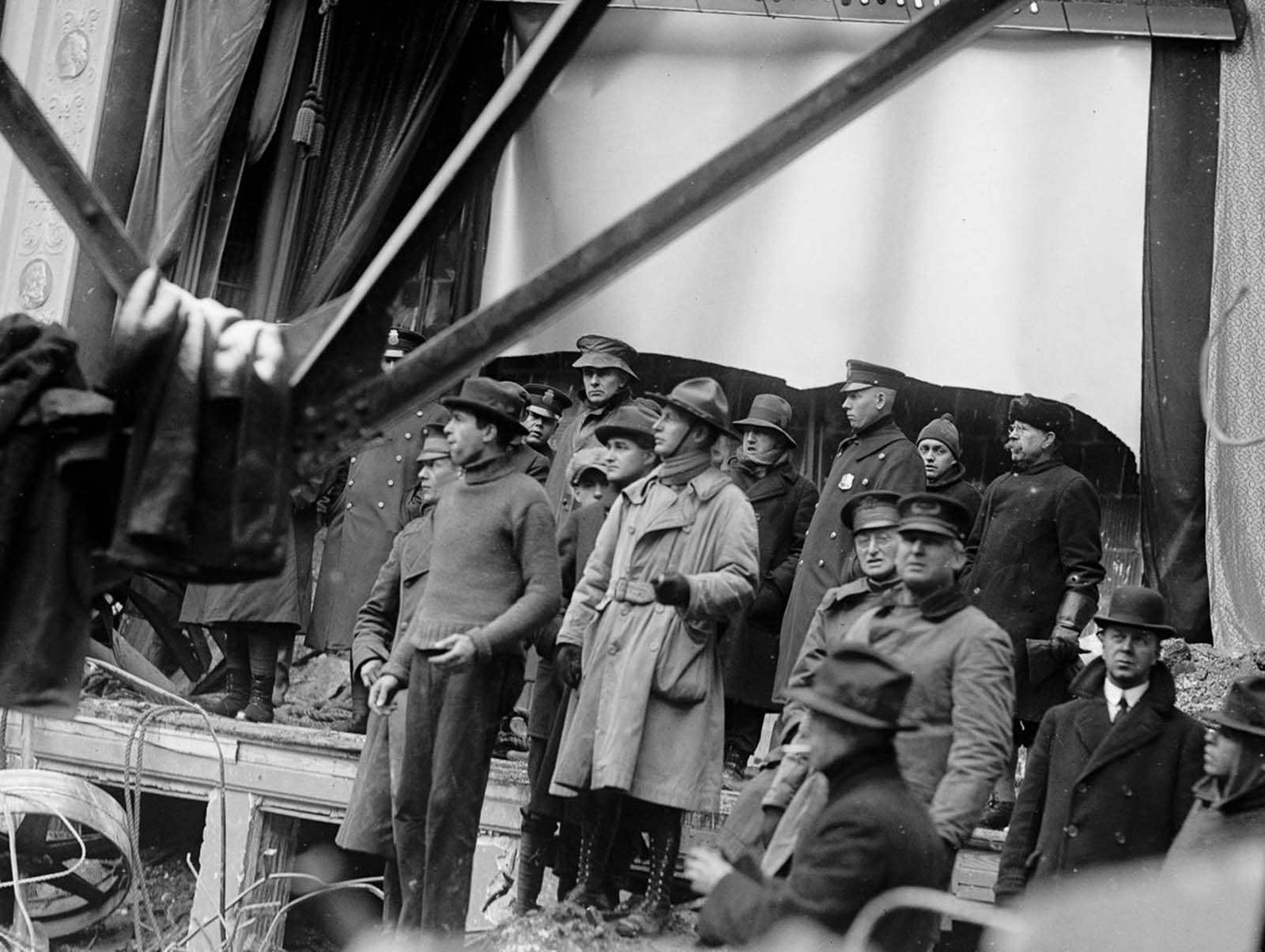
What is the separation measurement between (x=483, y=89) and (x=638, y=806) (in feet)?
21.6

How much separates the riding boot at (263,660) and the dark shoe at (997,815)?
3679 millimetres

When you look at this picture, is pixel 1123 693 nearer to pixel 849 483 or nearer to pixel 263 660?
Result: pixel 849 483

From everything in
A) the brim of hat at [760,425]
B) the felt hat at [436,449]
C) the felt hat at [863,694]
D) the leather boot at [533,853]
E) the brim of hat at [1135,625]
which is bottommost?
the leather boot at [533,853]

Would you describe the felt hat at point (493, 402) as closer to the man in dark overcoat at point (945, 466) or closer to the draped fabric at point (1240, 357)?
the man in dark overcoat at point (945, 466)

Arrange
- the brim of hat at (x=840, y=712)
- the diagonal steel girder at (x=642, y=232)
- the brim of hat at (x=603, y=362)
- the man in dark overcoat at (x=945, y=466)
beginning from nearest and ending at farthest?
the diagonal steel girder at (x=642, y=232), the brim of hat at (x=840, y=712), the man in dark overcoat at (x=945, y=466), the brim of hat at (x=603, y=362)

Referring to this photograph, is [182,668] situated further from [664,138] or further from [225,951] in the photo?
[664,138]

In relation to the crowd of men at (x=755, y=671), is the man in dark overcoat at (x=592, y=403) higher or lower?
higher

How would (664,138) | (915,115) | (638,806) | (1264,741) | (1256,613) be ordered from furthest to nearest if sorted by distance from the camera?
(664,138) < (915,115) < (1256,613) < (638,806) < (1264,741)

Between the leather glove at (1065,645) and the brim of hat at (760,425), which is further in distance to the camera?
the brim of hat at (760,425)

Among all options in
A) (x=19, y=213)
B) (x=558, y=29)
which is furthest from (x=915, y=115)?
(x=558, y=29)

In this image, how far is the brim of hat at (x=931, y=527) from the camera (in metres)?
6.04

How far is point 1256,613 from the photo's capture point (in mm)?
9570

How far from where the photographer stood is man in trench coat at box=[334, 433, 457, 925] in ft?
24.0

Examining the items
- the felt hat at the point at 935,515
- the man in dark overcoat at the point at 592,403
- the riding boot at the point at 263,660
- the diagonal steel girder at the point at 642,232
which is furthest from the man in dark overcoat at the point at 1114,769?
the riding boot at the point at 263,660
